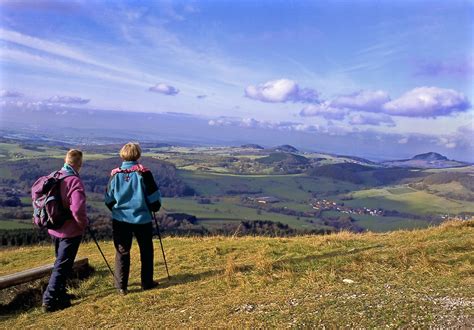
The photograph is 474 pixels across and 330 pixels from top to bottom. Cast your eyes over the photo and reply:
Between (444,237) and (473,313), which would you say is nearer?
(473,313)

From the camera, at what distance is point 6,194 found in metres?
72.6

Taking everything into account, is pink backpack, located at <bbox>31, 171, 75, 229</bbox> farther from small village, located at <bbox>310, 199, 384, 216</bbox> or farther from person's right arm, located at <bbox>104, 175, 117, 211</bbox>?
small village, located at <bbox>310, 199, 384, 216</bbox>

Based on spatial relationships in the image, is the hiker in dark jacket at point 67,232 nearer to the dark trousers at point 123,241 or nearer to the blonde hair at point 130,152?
the dark trousers at point 123,241

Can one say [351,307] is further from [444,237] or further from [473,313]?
[444,237]

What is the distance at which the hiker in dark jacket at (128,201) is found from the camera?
25.1ft

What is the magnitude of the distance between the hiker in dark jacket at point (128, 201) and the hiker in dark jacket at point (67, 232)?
60 centimetres

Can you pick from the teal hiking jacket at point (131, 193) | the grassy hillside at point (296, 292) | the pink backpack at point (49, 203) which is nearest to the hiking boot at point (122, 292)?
the grassy hillside at point (296, 292)

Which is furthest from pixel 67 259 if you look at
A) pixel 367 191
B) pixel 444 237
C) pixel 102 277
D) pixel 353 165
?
pixel 353 165

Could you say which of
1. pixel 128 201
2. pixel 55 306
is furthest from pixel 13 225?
pixel 128 201

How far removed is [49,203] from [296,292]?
14.8 feet

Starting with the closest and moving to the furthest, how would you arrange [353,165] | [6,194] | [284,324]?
[284,324] → [6,194] → [353,165]

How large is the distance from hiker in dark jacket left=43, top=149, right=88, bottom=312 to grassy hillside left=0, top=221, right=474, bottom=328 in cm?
33

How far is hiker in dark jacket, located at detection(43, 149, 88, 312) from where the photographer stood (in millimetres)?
7246

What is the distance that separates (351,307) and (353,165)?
153866mm
